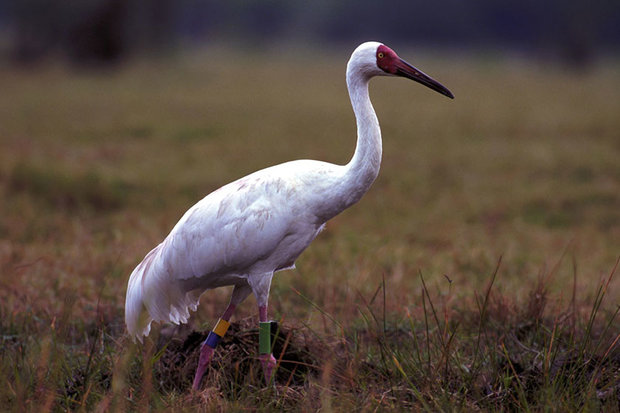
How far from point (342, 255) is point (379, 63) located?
2.73 metres

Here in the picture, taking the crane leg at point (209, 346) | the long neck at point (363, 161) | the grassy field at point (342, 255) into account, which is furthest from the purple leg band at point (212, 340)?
the long neck at point (363, 161)

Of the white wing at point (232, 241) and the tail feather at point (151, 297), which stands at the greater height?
the white wing at point (232, 241)

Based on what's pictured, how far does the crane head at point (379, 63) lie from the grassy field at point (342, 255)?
0.98m

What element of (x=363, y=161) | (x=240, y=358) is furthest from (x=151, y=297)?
(x=363, y=161)

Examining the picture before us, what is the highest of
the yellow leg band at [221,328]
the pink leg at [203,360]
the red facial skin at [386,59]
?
the red facial skin at [386,59]

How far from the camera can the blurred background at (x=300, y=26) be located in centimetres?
2298

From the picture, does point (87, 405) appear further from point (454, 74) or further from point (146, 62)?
point (454, 74)

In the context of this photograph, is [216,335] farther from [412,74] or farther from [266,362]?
[412,74]

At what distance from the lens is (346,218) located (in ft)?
25.8

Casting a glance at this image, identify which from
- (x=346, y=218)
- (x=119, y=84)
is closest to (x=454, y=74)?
(x=119, y=84)

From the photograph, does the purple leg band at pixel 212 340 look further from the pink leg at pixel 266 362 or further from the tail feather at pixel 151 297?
the tail feather at pixel 151 297

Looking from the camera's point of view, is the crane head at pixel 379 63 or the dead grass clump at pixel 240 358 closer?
the crane head at pixel 379 63

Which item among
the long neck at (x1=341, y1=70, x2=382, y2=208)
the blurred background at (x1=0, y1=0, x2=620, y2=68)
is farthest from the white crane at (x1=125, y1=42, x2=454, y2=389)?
the blurred background at (x1=0, y1=0, x2=620, y2=68)

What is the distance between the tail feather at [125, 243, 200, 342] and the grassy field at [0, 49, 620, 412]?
0.14m
